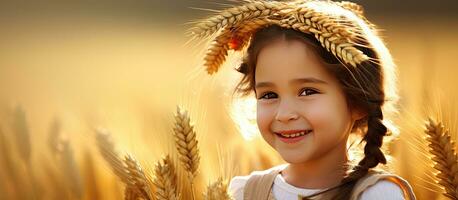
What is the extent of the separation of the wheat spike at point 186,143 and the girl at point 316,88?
0.89 feet

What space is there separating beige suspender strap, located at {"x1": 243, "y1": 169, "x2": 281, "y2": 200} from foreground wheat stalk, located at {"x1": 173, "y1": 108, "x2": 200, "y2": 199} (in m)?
0.41

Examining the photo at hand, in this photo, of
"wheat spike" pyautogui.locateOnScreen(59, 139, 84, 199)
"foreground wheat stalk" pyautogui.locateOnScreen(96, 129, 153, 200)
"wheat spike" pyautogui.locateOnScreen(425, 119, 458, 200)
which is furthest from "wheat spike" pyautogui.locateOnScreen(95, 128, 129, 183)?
"wheat spike" pyautogui.locateOnScreen(425, 119, 458, 200)

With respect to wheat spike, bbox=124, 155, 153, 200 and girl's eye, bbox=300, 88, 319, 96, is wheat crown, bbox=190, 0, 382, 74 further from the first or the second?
wheat spike, bbox=124, 155, 153, 200

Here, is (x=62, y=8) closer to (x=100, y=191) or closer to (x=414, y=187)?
(x=100, y=191)

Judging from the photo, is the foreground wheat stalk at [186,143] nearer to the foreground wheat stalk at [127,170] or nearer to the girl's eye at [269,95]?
the foreground wheat stalk at [127,170]

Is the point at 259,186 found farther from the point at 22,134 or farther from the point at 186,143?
the point at 22,134

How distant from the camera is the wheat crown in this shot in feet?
6.19

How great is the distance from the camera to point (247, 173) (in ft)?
7.67

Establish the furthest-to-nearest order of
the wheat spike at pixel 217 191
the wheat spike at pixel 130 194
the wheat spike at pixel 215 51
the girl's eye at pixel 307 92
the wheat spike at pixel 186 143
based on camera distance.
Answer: the wheat spike at pixel 215 51
the girl's eye at pixel 307 92
the wheat spike at pixel 130 194
the wheat spike at pixel 186 143
the wheat spike at pixel 217 191

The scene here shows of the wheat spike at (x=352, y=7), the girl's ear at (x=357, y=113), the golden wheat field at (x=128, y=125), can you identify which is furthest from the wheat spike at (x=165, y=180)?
the wheat spike at (x=352, y=7)

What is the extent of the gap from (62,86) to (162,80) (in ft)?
1.32

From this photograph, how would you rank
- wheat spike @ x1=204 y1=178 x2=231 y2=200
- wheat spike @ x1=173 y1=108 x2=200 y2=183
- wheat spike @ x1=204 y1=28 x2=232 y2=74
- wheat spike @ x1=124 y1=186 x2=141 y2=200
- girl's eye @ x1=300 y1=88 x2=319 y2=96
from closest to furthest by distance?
wheat spike @ x1=204 y1=178 x2=231 y2=200, wheat spike @ x1=173 y1=108 x2=200 y2=183, wheat spike @ x1=124 y1=186 x2=141 y2=200, girl's eye @ x1=300 y1=88 x2=319 y2=96, wheat spike @ x1=204 y1=28 x2=232 y2=74

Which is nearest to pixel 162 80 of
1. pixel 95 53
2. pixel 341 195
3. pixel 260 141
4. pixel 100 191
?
pixel 95 53

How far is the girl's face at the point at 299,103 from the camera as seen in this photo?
1926 mm
